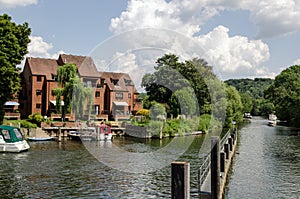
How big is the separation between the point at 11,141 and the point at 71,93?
17199mm

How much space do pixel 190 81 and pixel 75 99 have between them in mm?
22123

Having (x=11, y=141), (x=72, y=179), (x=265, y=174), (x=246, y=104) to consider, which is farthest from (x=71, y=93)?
(x=246, y=104)

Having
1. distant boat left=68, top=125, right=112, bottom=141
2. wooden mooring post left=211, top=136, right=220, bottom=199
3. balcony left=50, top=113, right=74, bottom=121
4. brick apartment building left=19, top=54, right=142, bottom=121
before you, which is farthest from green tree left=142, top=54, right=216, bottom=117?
wooden mooring post left=211, top=136, right=220, bottom=199

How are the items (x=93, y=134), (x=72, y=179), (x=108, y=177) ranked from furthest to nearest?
(x=93, y=134), (x=108, y=177), (x=72, y=179)

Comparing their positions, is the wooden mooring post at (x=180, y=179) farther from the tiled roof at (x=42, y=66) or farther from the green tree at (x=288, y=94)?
the green tree at (x=288, y=94)

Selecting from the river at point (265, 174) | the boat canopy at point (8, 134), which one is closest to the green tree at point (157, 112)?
the river at point (265, 174)

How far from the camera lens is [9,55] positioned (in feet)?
131

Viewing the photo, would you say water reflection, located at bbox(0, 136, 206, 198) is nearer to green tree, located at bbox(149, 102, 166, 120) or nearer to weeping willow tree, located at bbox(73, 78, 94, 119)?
weeping willow tree, located at bbox(73, 78, 94, 119)

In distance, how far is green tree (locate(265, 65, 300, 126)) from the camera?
7275 centimetres

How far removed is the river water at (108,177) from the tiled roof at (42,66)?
27.3m

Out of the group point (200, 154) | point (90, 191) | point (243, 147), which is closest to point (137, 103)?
point (243, 147)

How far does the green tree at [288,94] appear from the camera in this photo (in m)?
72.8

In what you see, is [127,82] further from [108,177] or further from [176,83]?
[108,177]

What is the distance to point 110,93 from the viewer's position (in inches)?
2398
